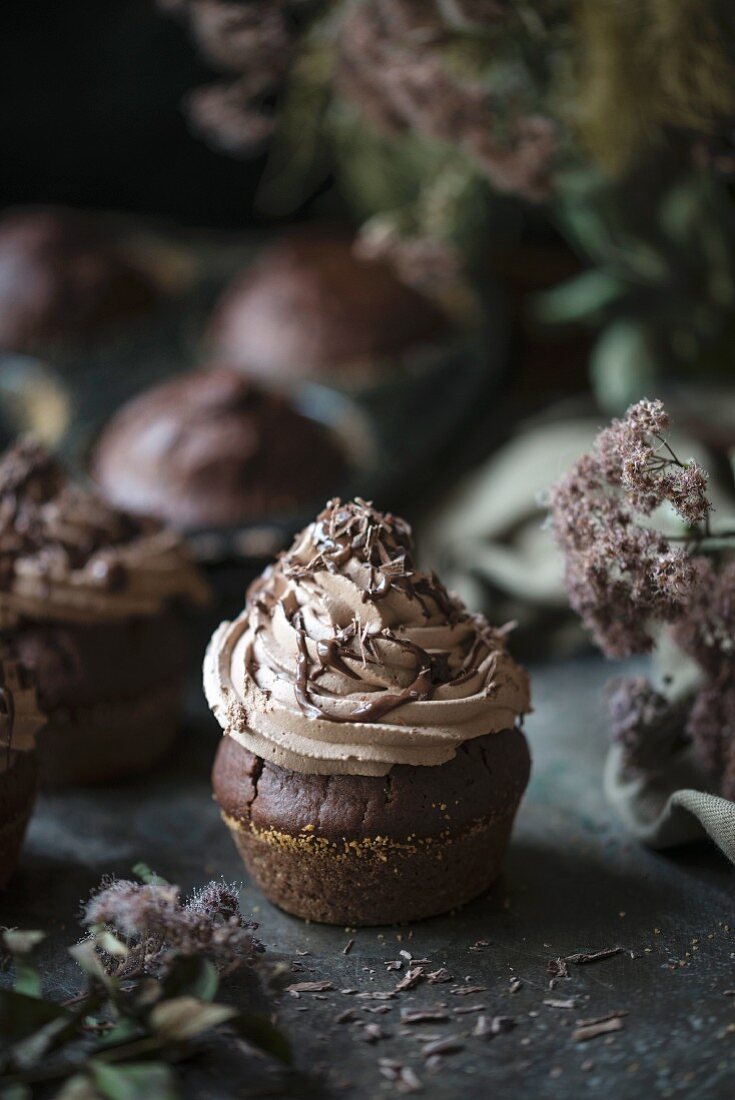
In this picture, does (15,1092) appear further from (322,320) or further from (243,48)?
(322,320)

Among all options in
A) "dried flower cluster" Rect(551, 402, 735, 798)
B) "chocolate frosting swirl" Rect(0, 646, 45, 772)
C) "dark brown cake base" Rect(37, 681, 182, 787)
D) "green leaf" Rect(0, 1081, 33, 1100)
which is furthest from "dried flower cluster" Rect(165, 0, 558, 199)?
"green leaf" Rect(0, 1081, 33, 1100)

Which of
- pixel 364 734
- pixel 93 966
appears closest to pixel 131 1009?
pixel 93 966

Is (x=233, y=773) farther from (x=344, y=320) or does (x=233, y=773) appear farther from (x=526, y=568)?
(x=344, y=320)

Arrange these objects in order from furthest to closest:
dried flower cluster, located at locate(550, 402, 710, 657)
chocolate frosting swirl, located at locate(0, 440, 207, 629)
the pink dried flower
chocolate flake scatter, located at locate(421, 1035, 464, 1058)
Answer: chocolate frosting swirl, located at locate(0, 440, 207, 629) < the pink dried flower < dried flower cluster, located at locate(550, 402, 710, 657) < chocolate flake scatter, located at locate(421, 1035, 464, 1058)

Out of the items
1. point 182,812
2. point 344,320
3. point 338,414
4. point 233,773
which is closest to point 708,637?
point 233,773

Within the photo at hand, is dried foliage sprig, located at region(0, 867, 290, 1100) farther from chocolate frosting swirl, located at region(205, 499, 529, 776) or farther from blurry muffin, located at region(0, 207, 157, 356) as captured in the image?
blurry muffin, located at region(0, 207, 157, 356)

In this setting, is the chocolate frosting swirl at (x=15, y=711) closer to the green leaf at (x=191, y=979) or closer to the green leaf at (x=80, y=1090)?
the green leaf at (x=191, y=979)
